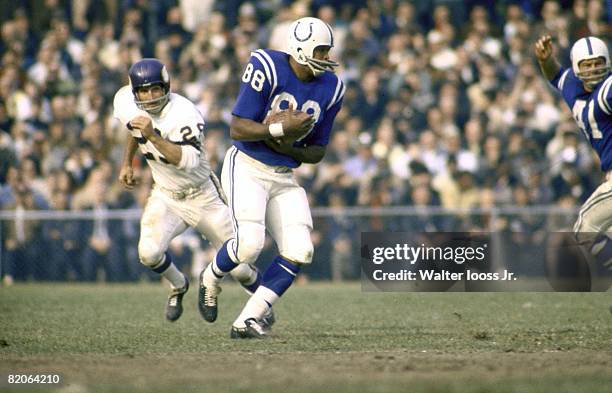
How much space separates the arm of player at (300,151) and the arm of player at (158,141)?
0.85 metres

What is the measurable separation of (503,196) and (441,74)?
2374 millimetres

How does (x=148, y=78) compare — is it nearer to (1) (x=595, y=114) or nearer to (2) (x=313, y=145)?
(2) (x=313, y=145)

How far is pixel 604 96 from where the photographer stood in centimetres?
890

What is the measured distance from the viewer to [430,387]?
5727 millimetres

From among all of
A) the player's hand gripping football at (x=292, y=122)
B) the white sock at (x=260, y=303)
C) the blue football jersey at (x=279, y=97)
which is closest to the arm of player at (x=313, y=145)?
the blue football jersey at (x=279, y=97)

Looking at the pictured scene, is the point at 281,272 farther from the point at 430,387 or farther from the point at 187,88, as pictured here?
the point at 187,88

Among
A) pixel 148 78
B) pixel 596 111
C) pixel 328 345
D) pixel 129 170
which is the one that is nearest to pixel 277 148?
pixel 148 78

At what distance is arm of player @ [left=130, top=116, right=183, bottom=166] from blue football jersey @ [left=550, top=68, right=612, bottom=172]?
3.41m

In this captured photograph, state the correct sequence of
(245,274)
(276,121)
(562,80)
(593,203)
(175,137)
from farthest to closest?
(562,80) → (593,203) → (245,274) → (175,137) → (276,121)

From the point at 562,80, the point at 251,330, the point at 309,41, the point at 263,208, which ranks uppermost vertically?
the point at 309,41

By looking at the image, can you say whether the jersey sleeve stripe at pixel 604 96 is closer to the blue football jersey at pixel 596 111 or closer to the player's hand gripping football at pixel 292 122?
the blue football jersey at pixel 596 111

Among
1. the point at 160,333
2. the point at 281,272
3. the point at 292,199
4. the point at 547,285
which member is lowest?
the point at 547,285

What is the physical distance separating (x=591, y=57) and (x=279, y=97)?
2810 mm

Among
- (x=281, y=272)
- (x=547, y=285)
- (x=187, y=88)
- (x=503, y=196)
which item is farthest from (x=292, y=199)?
(x=187, y=88)
